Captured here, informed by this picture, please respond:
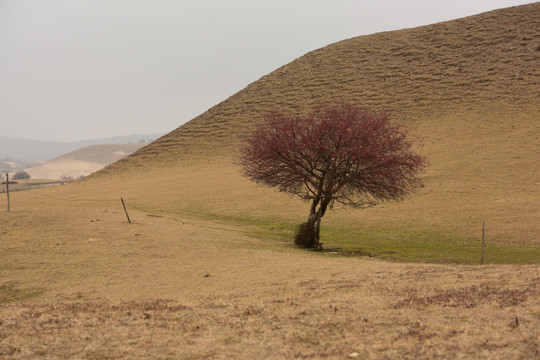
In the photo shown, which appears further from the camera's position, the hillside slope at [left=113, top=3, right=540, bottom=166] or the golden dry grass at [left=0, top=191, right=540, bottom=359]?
the hillside slope at [left=113, top=3, right=540, bottom=166]

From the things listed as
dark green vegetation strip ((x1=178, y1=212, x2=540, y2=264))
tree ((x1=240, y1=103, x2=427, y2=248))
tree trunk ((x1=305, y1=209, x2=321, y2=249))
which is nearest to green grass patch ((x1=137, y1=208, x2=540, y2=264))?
dark green vegetation strip ((x1=178, y1=212, x2=540, y2=264))

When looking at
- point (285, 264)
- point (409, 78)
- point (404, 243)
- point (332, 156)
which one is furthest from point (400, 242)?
point (409, 78)

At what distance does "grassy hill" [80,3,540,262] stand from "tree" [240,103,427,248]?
12.6 feet

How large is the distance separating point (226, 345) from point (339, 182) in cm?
2170

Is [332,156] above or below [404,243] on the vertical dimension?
above

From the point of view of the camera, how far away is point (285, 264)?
22406 mm

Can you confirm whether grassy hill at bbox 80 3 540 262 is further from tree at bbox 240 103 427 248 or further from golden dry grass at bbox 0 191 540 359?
golden dry grass at bbox 0 191 540 359

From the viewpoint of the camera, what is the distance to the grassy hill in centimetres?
3709

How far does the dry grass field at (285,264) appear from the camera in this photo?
11.0 m

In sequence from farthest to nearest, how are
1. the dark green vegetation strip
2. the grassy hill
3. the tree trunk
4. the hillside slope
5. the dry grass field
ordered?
the hillside slope < the grassy hill < the tree trunk < the dark green vegetation strip < the dry grass field

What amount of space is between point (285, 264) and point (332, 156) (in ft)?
32.3

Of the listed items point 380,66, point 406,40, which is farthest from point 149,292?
point 406,40

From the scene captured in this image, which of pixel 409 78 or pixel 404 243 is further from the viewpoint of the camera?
pixel 409 78

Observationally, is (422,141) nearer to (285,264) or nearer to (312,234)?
(312,234)
